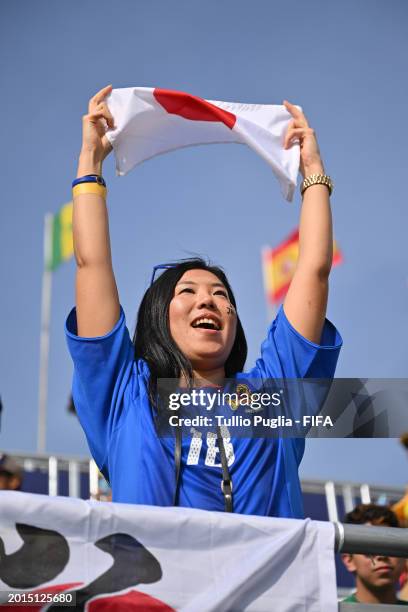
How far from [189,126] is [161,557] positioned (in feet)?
7.09

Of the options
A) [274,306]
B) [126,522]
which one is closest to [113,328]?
[126,522]

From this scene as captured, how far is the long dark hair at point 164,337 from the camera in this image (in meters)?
3.01

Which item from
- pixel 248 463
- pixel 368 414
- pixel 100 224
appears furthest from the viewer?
pixel 368 414

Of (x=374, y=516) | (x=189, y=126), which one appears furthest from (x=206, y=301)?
(x=374, y=516)

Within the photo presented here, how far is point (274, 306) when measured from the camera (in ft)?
53.5

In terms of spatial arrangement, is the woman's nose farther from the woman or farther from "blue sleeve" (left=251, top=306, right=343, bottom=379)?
"blue sleeve" (left=251, top=306, right=343, bottom=379)

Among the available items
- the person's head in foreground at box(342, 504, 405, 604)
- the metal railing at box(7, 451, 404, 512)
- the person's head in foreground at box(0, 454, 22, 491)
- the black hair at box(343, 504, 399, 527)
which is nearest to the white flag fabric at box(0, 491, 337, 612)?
the person's head in foreground at box(342, 504, 405, 604)

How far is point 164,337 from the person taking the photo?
3113mm

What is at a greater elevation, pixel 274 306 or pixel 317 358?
pixel 274 306

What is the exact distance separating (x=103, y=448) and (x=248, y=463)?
50 centimetres

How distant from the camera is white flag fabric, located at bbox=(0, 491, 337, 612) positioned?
2.13 meters

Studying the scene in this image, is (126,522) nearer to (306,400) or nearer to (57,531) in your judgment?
(57,531)

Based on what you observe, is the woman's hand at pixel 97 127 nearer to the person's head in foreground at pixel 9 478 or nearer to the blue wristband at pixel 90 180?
the blue wristband at pixel 90 180

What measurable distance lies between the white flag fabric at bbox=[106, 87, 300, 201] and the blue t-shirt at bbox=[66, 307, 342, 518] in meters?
0.89
